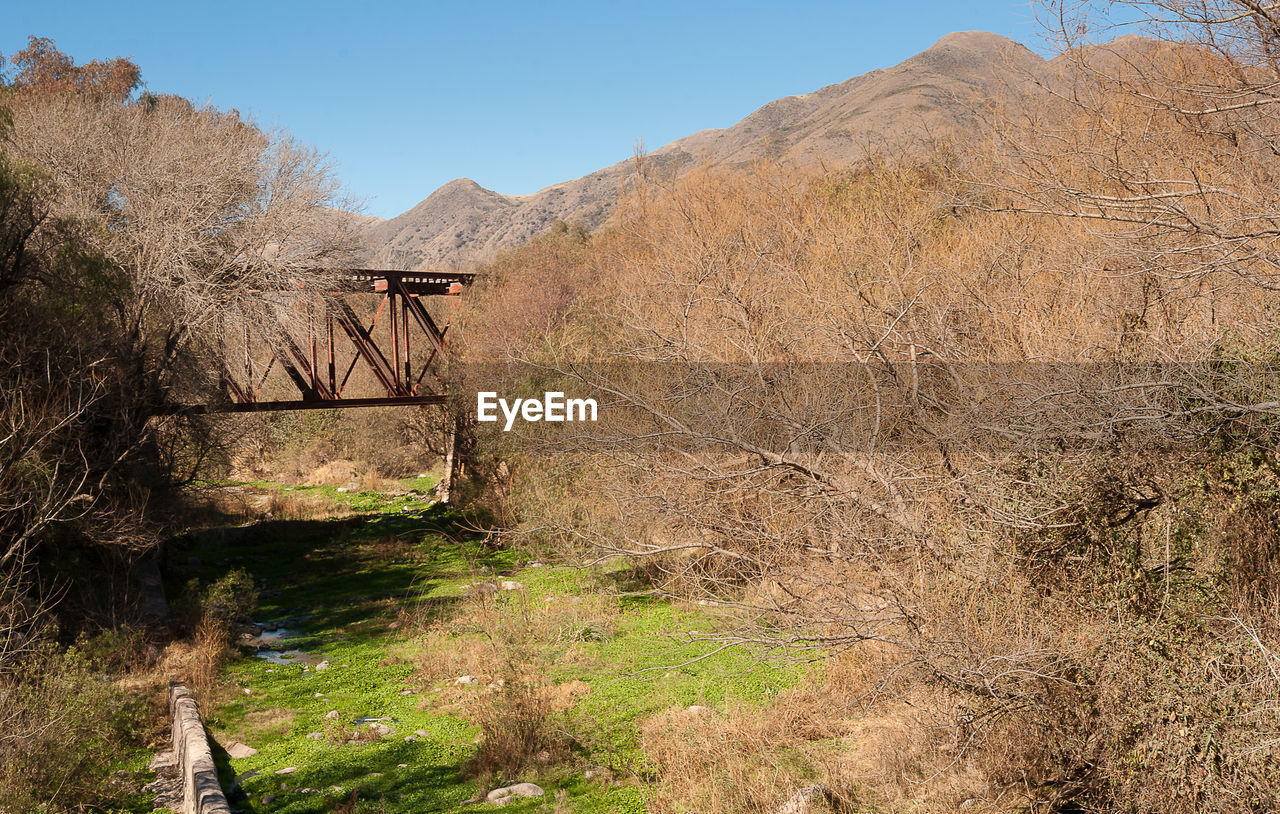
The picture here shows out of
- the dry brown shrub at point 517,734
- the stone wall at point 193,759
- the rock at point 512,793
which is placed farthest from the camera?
the dry brown shrub at point 517,734

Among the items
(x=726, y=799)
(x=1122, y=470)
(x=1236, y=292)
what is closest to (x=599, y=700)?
(x=726, y=799)

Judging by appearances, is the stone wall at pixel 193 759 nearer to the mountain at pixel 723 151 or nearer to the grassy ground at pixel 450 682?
the grassy ground at pixel 450 682

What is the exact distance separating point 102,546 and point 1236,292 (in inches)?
643

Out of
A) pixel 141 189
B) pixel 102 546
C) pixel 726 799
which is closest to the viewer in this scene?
pixel 726 799

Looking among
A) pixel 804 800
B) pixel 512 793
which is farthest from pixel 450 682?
pixel 804 800

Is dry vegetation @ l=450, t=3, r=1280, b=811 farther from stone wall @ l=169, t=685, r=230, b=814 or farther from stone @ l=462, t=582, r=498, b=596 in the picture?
stone wall @ l=169, t=685, r=230, b=814

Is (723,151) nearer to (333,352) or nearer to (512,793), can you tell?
(333,352)

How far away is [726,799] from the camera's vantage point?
301 inches

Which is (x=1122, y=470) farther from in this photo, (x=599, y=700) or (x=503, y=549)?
(x=503, y=549)

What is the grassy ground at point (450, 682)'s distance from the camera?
8.88 meters

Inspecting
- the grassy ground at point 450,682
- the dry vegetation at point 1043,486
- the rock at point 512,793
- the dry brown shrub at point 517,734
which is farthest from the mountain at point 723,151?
the rock at point 512,793

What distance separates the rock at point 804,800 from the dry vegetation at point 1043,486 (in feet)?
1.19

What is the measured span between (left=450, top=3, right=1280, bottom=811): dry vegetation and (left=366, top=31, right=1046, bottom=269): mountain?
582 inches

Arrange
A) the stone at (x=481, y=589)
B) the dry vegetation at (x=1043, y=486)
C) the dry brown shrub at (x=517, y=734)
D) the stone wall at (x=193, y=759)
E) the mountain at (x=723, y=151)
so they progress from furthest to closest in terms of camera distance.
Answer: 1. the mountain at (x=723, y=151)
2. the stone at (x=481, y=589)
3. the dry brown shrub at (x=517, y=734)
4. the stone wall at (x=193, y=759)
5. the dry vegetation at (x=1043, y=486)
